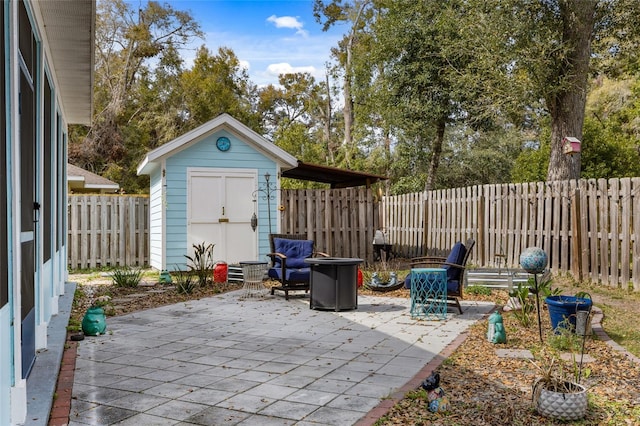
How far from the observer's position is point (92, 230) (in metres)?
12.4

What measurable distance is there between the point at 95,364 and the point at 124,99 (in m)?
24.2

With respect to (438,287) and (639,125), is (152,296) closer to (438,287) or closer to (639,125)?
(438,287)

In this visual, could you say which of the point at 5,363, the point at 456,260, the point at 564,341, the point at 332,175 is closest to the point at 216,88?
the point at 332,175

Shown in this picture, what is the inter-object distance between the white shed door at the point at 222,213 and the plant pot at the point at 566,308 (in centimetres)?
724

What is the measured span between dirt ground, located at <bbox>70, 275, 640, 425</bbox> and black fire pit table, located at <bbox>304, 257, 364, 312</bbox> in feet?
5.92

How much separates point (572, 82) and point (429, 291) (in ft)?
→ 20.8

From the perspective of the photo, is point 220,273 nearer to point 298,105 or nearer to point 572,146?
point 572,146

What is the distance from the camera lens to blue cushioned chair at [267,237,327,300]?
815 centimetres

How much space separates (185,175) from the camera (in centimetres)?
1102

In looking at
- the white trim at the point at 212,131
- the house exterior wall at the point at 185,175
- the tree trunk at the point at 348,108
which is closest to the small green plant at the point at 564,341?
the house exterior wall at the point at 185,175

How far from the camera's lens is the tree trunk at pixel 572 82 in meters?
10.5

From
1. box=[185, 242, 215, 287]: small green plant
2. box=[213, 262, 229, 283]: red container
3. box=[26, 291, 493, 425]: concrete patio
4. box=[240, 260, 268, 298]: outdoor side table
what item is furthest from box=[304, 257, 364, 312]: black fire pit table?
box=[213, 262, 229, 283]: red container

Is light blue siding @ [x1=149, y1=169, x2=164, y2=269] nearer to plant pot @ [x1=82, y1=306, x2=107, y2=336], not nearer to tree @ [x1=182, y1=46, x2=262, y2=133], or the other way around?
plant pot @ [x1=82, y1=306, x2=107, y2=336]

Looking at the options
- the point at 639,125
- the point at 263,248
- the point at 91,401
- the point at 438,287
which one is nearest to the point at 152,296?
the point at 263,248
